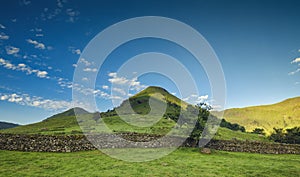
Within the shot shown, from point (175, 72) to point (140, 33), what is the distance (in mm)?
10029

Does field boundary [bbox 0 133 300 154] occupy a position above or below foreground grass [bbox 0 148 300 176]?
above

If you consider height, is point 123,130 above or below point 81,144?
above

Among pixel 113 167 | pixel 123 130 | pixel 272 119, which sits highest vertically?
pixel 272 119

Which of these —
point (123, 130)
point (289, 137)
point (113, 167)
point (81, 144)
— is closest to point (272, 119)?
point (289, 137)

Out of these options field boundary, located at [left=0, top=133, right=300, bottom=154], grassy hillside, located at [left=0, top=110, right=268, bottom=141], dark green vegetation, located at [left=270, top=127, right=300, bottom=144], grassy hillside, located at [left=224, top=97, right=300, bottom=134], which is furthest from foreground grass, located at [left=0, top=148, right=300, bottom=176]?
grassy hillside, located at [left=224, top=97, right=300, bottom=134]

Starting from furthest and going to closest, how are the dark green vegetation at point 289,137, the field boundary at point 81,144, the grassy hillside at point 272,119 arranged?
the grassy hillside at point 272,119, the dark green vegetation at point 289,137, the field boundary at point 81,144

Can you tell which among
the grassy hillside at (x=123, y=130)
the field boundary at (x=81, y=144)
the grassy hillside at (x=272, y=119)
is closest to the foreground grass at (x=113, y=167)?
the field boundary at (x=81, y=144)

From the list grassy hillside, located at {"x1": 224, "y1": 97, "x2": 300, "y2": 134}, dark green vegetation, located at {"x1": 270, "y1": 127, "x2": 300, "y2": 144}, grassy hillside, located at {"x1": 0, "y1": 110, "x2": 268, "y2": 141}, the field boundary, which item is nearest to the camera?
the field boundary

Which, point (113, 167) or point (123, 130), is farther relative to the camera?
point (123, 130)

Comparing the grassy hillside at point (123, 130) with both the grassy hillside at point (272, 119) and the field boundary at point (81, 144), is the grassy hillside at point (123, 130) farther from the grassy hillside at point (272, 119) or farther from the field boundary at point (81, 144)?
the grassy hillside at point (272, 119)

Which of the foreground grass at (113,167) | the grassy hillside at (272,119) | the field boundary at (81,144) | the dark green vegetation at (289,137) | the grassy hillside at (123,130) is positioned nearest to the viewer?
the foreground grass at (113,167)

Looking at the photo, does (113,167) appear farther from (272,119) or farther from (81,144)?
(272,119)

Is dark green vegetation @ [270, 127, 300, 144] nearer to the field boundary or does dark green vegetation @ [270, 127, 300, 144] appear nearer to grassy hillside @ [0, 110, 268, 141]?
grassy hillside @ [0, 110, 268, 141]

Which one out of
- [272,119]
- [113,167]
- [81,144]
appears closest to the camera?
[113,167]
